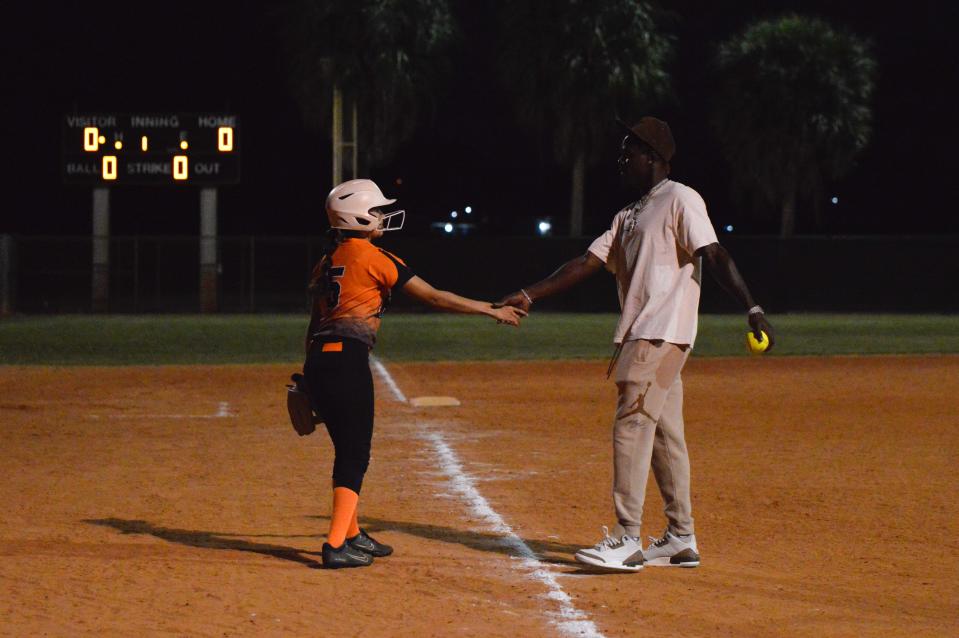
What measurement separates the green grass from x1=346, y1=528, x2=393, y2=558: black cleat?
15.4 meters

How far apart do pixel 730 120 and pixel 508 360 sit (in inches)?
1214

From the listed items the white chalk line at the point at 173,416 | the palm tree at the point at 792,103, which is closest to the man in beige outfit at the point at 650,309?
the white chalk line at the point at 173,416

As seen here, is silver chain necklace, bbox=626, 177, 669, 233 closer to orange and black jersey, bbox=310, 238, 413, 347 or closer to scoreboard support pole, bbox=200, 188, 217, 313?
orange and black jersey, bbox=310, 238, 413, 347

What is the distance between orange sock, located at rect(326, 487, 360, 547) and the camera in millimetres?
7266

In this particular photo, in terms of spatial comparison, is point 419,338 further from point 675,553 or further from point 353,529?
point 675,553

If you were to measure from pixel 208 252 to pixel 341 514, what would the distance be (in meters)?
34.2

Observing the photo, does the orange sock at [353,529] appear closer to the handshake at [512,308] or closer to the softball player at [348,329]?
the softball player at [348,329]

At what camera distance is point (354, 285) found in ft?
23.8

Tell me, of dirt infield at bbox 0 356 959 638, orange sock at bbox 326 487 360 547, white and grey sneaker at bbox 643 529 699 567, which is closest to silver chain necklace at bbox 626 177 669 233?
white and grey sneaker at bbox 643 529 699 567

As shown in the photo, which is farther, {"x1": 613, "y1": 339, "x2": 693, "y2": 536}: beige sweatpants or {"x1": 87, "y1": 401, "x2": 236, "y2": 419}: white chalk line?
{"x1": 87, "y1": 401, "x2": 236, "y2": 419}: white chalk line

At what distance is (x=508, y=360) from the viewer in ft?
75.7

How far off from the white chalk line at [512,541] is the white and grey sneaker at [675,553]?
58cm

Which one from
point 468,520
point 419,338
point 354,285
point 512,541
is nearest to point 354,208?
point 354,285

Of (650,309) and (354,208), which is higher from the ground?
(354,208)
